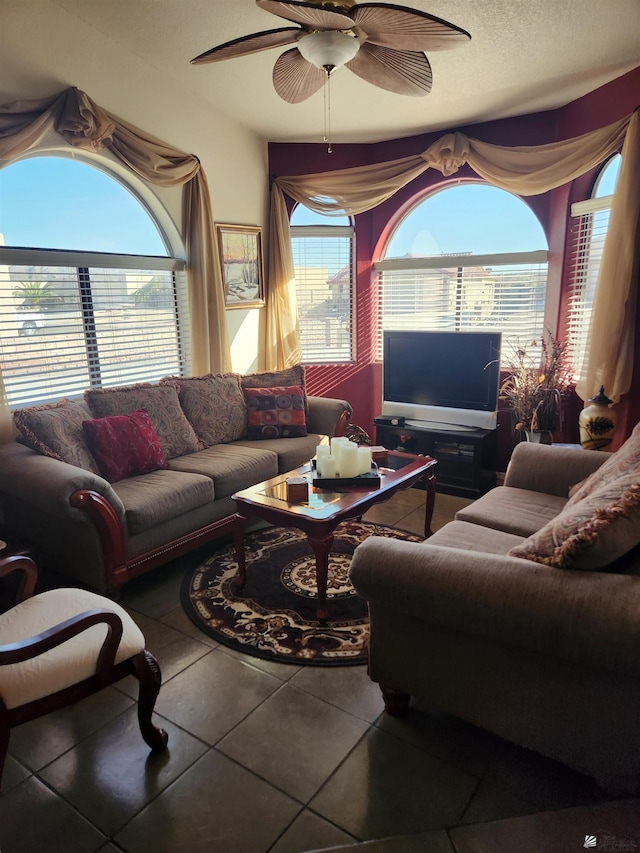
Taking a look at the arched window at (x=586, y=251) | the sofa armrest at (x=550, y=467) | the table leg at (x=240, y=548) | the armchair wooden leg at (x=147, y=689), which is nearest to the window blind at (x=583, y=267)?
the arched window at (x=586, y=251)

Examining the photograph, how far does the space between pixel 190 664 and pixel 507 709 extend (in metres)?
1.24

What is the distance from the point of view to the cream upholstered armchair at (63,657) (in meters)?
1.48

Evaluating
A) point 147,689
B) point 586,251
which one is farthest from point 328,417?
point 147,689

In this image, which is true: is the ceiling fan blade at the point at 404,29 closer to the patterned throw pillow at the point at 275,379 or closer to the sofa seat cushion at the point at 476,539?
the sofa seat cushion at the point at 476,539

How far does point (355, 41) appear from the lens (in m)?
2.20

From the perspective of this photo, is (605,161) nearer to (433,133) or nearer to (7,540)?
(433,133)

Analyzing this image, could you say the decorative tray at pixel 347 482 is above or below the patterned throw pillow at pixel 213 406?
below

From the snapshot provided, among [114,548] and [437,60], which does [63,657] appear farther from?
[437,60]

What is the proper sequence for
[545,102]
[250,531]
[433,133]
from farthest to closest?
[433,133]
[545,102]
[250,531]

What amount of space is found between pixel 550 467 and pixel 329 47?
2160 mm

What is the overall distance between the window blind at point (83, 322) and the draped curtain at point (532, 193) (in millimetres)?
1038

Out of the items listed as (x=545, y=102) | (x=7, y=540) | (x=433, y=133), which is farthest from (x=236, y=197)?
(x=7, y=540)

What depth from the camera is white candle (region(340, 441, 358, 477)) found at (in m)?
2.86

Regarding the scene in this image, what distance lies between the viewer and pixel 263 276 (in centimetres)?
485
